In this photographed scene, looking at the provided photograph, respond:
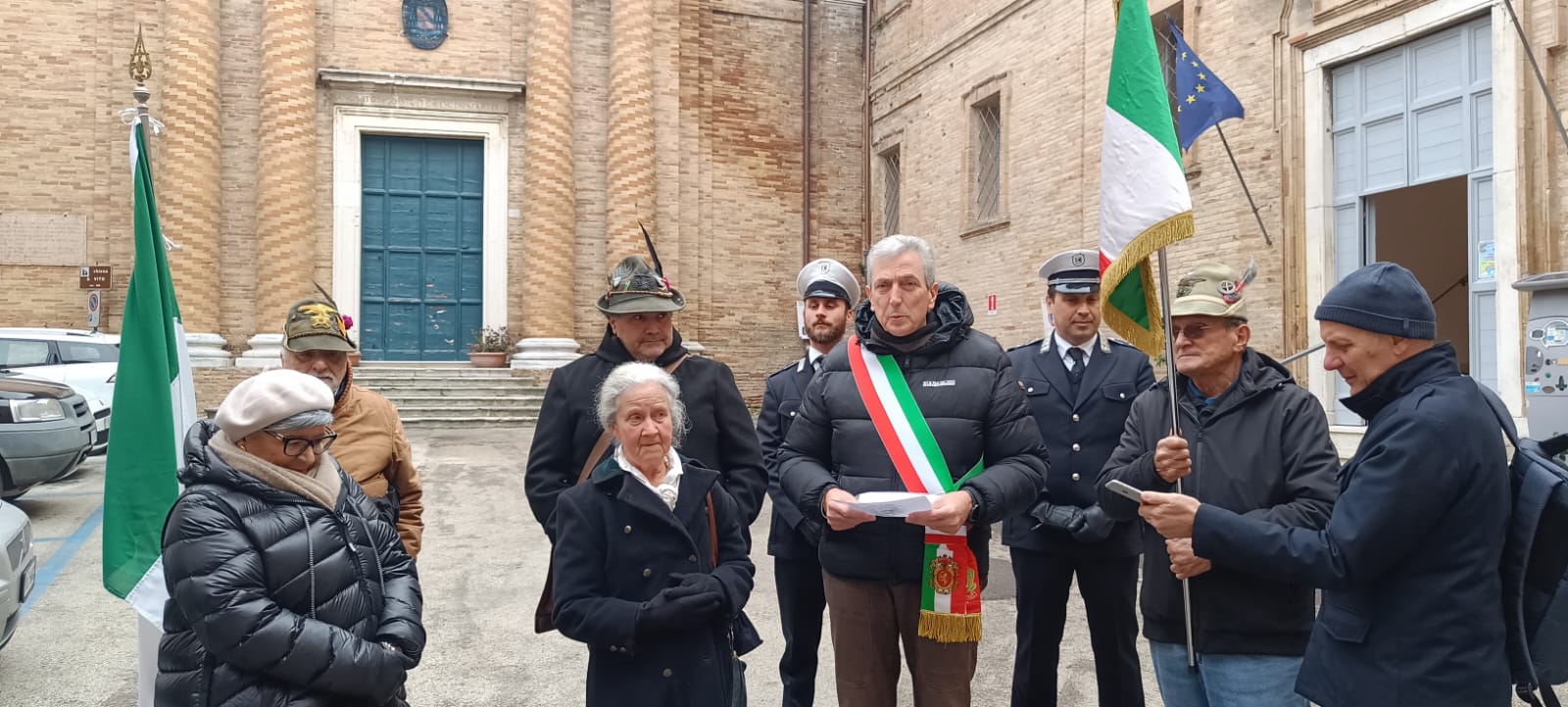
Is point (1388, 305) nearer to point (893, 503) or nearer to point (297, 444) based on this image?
point (893, 503)

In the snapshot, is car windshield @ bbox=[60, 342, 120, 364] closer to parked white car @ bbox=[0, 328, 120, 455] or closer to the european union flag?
parked white car @ bbox=[0, 328, 120, 455]

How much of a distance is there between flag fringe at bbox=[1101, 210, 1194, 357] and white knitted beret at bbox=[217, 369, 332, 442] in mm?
2251

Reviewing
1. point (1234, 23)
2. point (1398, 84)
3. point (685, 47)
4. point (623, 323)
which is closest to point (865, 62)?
point (685, 47)

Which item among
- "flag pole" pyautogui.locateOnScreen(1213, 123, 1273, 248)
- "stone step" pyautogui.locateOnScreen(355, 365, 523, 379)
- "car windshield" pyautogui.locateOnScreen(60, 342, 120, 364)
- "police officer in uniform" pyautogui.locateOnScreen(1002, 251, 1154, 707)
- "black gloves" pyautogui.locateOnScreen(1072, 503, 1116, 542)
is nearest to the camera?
"black gloves" pyautogui.locateOnScreen(1072, 503, 1116, 542)

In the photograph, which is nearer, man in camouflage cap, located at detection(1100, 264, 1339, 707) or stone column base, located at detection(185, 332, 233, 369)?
man in camouflage cap, located at detection(1100, 264, 1339, 707)

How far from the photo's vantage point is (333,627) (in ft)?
8.13

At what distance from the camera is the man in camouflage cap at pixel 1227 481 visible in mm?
2703

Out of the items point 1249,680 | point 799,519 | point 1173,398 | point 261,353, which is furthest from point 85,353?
point 1249,680

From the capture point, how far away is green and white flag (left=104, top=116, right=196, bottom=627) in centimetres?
350

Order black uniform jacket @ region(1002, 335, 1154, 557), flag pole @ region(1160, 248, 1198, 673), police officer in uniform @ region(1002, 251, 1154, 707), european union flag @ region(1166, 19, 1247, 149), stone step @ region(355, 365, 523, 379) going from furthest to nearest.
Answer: stone step @ region(355, 365, 523, 379) < european union flag @ region(1166, 19, 1247, 149) < black uniform jacket @ region(1002, 335, 1154, 557) < police officer in uniform @ region(1002, 251, 1154, 707) < flag pole @ region(1160, 248, 1198, 673)

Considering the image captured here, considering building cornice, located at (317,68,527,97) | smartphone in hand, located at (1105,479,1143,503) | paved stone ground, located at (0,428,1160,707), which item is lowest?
paved stone ground, located at (0,428,1160,707)

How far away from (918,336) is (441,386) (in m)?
13.8

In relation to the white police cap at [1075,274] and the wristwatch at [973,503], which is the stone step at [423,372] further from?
the wristwatch at [973,503]

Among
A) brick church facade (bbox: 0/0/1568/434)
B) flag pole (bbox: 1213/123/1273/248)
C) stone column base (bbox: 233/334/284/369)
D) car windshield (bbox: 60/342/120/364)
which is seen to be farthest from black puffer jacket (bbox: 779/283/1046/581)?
stone column base (bbox: 233/334/284/369)
